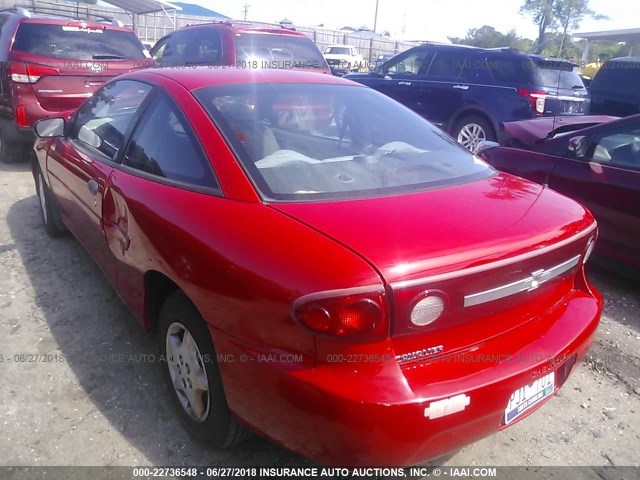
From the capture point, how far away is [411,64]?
9.26 m

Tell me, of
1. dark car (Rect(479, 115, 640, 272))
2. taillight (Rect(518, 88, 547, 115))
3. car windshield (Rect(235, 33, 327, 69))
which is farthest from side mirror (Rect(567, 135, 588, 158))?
car windshield (Rect(235, 33, 327, 69))

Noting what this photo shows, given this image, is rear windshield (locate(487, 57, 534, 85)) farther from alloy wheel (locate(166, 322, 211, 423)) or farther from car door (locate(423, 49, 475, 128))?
alloy wheel (locate(166, 322, 211, 423))

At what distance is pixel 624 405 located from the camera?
273cm

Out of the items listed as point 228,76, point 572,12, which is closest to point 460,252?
point 228,76

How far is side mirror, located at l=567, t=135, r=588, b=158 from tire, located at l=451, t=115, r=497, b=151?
373 centimetres

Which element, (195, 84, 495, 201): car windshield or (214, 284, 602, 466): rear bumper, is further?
(195, 84, 495, 201): car windshield

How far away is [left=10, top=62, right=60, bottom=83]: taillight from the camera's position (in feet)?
20.5

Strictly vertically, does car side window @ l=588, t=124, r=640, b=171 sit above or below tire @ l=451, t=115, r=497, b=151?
above

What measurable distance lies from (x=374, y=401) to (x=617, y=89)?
29.5 feet

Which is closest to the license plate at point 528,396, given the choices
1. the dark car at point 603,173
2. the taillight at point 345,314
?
the taillight at point 345,314

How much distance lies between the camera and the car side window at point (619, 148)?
3.86 meters

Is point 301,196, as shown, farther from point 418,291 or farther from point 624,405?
point 624,405

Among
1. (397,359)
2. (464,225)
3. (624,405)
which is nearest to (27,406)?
(397,359)

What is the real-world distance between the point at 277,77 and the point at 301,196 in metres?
1.06
